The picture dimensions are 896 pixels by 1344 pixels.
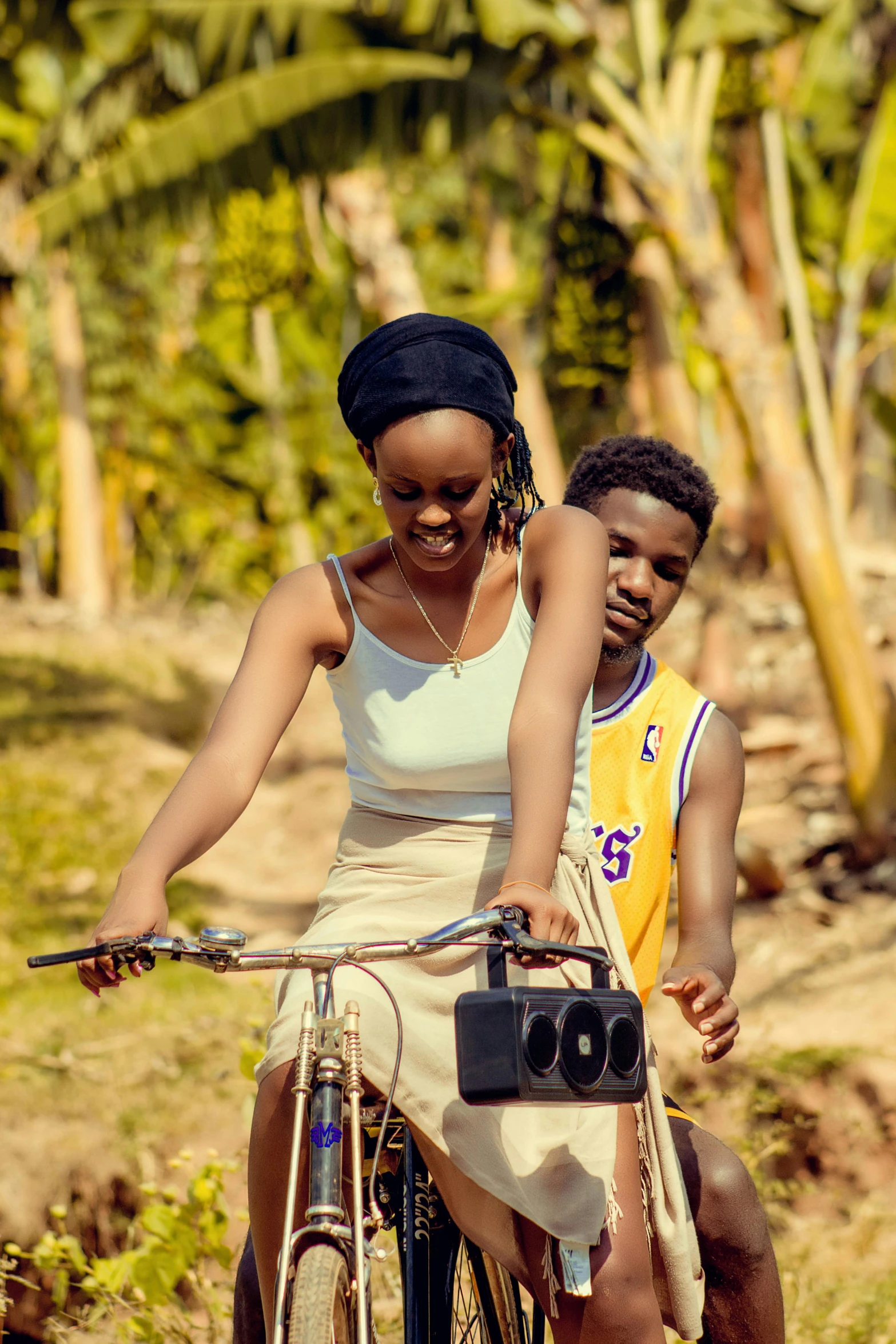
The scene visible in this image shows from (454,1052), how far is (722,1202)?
0.62 metres

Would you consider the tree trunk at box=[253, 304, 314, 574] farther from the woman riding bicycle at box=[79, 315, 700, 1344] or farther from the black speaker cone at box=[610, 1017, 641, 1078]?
the black speaker cone at box=[610, 1017, 641, 1078]

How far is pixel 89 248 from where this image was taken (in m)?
7.36

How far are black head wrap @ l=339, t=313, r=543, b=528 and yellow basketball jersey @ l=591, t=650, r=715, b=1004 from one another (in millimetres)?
584

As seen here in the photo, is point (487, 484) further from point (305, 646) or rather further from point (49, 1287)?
point (49, 1287)

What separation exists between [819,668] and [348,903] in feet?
14.8

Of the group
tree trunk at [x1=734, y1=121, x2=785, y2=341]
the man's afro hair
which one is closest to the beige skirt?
the man's afro hair

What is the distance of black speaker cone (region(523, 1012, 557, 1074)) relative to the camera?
1.52 meters

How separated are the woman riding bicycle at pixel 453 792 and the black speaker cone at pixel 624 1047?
13 centimetres

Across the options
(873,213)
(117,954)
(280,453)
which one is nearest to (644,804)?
(117,954)

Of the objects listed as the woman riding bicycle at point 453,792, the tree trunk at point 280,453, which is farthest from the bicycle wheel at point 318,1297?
the tree trunk at point 280,453

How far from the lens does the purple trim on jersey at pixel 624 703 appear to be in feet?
7.66

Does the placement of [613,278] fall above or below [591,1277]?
above

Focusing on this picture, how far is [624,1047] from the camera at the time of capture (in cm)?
160

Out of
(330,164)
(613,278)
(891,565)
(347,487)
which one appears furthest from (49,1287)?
(347,487)
